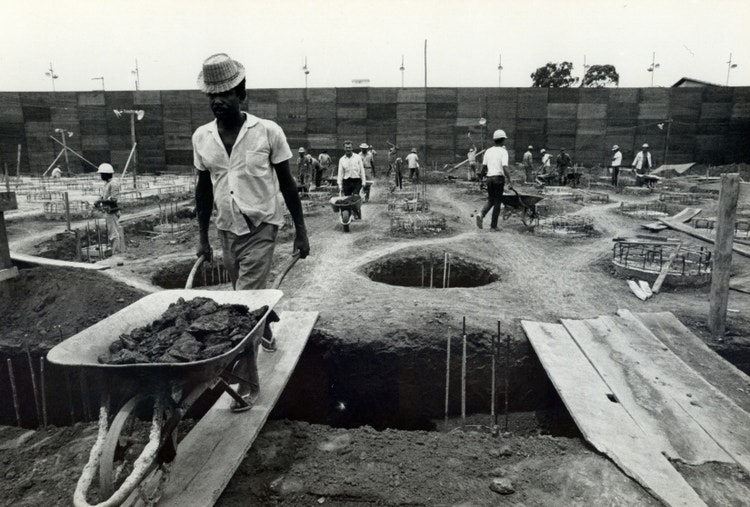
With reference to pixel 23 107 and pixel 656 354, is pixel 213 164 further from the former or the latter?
pixel 23 107

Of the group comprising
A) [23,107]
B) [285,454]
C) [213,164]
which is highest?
[23,107]

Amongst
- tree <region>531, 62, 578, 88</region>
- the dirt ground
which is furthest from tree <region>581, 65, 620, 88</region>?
the dirt ground

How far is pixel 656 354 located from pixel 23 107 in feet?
93.6

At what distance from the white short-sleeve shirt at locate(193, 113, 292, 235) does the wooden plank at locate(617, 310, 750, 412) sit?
11.6 ft

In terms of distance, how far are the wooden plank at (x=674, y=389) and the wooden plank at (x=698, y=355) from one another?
0.13 m

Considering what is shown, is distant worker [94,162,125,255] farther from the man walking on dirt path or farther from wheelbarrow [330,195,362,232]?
the man walking on dirt path

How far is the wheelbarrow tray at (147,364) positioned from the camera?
237cm

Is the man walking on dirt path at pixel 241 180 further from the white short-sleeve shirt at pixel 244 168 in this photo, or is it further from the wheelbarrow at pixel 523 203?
the wheelbarrow at pixel 523 203

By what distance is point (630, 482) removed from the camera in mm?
2809

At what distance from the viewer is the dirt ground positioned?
2.88 metres

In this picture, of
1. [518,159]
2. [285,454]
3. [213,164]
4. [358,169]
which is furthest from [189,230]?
[518,159]

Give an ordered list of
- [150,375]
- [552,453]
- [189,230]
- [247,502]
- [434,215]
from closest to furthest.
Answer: [150,375], [247,502], [552,453], [189,230], [434,215]

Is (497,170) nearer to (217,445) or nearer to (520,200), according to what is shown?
(520,200)

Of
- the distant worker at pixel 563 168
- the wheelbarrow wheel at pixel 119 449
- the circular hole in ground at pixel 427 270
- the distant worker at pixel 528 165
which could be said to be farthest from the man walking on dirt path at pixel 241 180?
the distant worker at pixel 528 165
